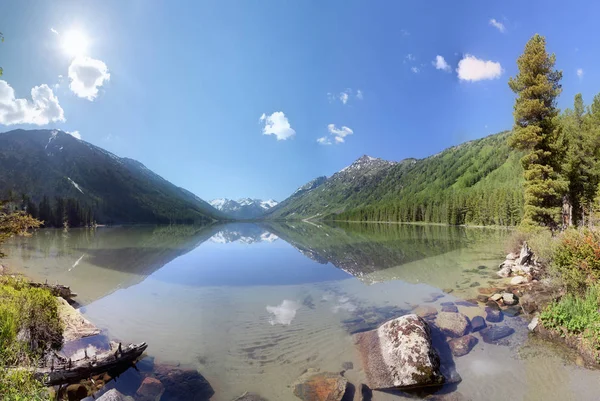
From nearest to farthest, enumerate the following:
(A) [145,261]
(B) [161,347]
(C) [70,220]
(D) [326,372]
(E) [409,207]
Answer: (D) [326,372], (B) [161,347], (A) [145,261], (C) [70,220], (E) [409,207]

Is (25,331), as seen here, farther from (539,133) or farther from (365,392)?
(539,133)

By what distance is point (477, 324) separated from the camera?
1540 centimetres

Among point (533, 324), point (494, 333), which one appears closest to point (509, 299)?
point (533, 324)

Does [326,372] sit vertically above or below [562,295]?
below

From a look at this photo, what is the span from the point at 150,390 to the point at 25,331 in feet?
19.6

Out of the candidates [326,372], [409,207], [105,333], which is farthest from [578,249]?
[409,207]

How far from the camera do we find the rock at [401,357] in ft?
34.3

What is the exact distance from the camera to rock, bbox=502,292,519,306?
722 inches

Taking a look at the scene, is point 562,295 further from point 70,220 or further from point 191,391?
point 70,220

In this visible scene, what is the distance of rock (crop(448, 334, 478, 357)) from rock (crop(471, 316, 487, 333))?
1228mm

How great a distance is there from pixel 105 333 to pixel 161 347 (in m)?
4.44

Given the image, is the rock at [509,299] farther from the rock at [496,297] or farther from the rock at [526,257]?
the rock at [526,257]

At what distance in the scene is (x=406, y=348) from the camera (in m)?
11.5

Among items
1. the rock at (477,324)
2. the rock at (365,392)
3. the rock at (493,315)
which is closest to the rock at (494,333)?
the rock at (477,324)
